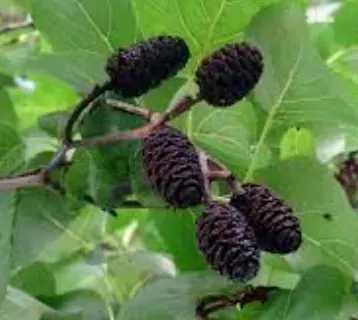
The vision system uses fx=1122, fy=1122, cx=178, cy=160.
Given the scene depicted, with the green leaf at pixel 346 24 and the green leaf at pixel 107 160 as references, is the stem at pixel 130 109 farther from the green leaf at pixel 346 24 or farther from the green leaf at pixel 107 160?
the green leaf at pixel 346 24

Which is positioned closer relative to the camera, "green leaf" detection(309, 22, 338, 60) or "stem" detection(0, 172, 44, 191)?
"stem" detection(0, 172, 44, 191)

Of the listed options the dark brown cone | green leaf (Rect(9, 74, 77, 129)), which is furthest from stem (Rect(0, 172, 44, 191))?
the dark brown cone

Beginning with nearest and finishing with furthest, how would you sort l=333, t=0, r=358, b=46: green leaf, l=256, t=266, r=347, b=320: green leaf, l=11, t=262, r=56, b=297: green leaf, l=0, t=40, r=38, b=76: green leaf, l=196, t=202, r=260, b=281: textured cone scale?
l=196, t=202, r=260, b=281: textured cone scale < l=256, t=266, r=347, b=320: green leaf < l=0, t=40, r=38, b=76: green leaf < l=11, t=262, r=56, b=297: green leaf < l=333, t=0, r=358, b=46: green leaf

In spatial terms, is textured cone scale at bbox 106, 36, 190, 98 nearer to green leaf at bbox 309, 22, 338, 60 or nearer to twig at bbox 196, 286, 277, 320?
twig at bbox 196, 286, 277, 320

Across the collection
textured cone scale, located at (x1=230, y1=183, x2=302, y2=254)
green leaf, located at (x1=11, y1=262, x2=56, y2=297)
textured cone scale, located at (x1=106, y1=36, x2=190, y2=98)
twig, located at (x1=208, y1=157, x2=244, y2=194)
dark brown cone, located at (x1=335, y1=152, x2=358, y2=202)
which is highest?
textured cone scale, located at (x1=106, y1=36, x2=190, y2=98)

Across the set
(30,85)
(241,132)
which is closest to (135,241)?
(30,85)

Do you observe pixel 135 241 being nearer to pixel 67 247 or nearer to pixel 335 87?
pixel 67 247

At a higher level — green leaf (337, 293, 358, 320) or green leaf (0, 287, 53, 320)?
green leaf (0, 287, 53, 320)

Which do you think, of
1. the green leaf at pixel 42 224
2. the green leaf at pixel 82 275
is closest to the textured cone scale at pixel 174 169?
the green leaf at pixel 42 224
